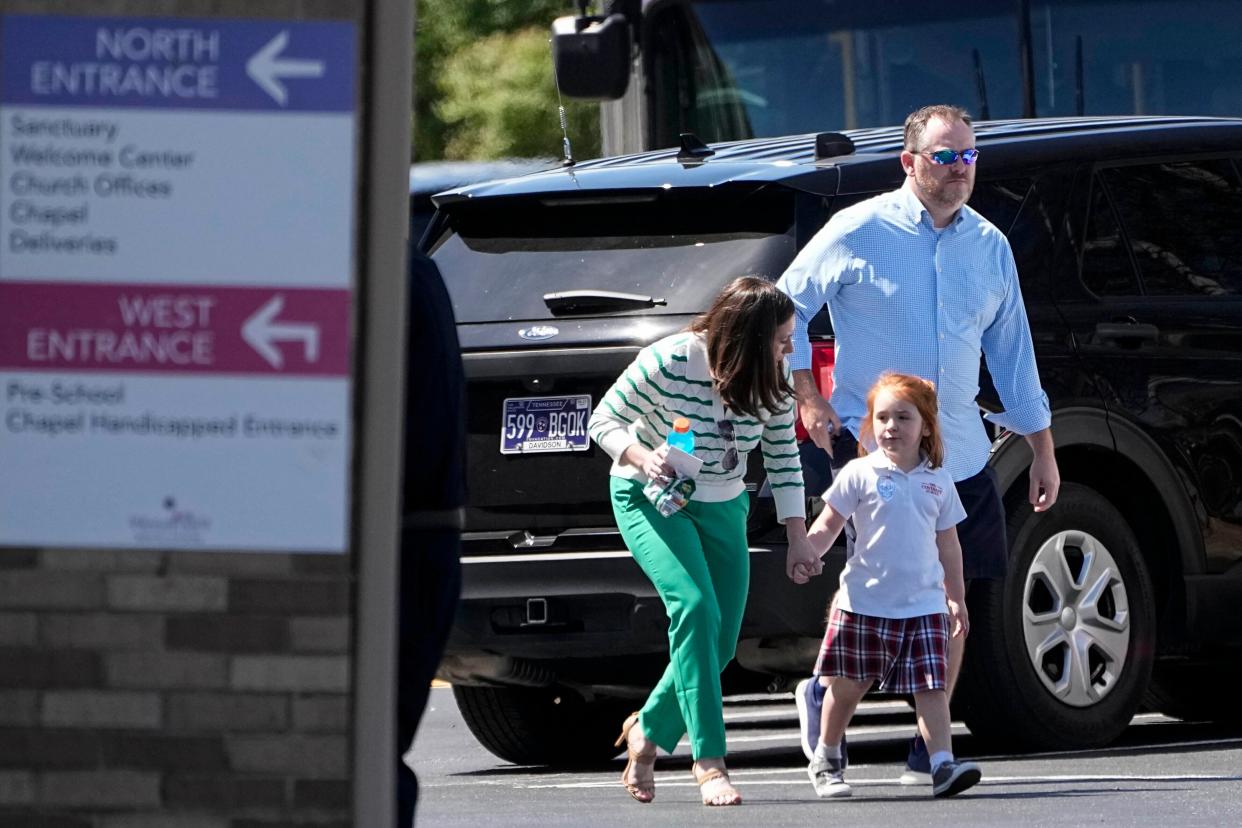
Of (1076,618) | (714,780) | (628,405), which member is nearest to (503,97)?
(1076,618)

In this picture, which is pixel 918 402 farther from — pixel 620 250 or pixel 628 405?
pixel 620 250

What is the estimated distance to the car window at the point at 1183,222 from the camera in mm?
8641

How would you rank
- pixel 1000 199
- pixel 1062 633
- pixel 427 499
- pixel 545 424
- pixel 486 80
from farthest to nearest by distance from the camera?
pixel 486 80 → pixel 1000 199 → pixel 1062 633 → pixel 545 424 → pixel 427 499

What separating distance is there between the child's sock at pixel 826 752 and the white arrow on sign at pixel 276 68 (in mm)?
4006

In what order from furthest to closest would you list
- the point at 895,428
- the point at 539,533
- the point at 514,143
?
the point at 514,143 → the point at 539,533 → the point at 895,428

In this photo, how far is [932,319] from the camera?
7.51 metres

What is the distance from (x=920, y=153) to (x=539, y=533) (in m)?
1.53

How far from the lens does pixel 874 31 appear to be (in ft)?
37.3

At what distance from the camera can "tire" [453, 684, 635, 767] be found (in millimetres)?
8898

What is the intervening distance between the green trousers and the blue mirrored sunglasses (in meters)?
1.05

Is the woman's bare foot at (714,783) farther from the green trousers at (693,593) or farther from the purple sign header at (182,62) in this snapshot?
the purple sign header at (182,62)

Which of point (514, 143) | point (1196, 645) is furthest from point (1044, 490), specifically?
point (514, 143)

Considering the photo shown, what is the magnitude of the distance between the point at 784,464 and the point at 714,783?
2.79 ft

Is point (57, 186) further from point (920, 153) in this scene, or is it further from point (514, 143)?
point (514, 143)
